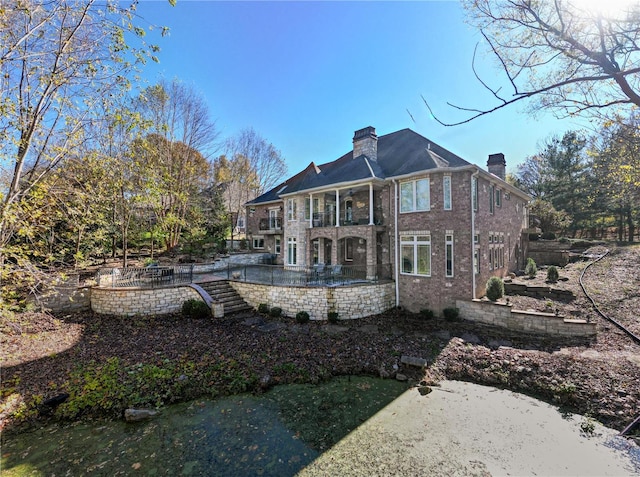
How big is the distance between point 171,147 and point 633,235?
45253 millimetres

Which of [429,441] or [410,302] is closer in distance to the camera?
[429,441]

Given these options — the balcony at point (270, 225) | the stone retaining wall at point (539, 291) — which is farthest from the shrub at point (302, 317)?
the stone retaining wall at point (539, 291)

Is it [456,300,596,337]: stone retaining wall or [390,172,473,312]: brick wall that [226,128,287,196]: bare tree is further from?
[456,300,596,337]: stone retaining wall

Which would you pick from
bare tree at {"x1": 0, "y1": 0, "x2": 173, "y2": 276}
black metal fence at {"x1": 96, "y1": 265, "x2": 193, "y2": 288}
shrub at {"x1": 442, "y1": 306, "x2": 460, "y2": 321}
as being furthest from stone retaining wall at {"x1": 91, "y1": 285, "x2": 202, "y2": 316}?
shrub at {"x1": 442, "y1": 306, "x2": 460, "y2": 321}

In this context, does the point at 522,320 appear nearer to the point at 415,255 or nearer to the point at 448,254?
the point at 448,254

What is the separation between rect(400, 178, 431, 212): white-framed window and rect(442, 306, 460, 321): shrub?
4.79 meters

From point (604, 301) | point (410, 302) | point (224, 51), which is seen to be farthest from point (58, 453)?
point (604, 301)

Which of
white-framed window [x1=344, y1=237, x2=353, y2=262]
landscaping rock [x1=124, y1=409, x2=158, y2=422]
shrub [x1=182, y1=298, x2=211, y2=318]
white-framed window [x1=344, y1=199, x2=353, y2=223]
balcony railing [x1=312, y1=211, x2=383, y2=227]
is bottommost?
landscaping rock [x1=124, y1=409, x2=158, y2=422]

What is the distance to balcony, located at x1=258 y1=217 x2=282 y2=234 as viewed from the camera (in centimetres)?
2227

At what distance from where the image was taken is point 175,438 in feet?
17.9

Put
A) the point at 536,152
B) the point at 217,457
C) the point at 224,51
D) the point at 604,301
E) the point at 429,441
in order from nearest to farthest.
A: the point at 217,457 < the point at 429,441 < the point at 224,51 < the point at 604,301 < the point at 536,152

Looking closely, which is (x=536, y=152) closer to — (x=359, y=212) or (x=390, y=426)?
(x=359, y=212)

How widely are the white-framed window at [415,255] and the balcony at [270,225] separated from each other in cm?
1161

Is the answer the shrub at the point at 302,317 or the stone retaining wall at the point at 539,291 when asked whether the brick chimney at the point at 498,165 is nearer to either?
the stone retaining wall at the point at 539,291
